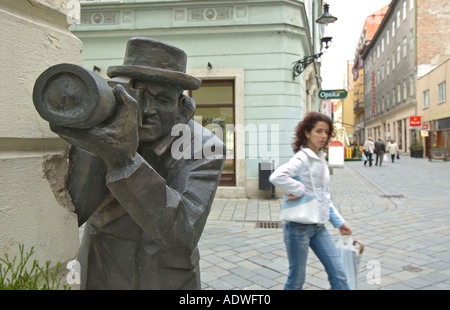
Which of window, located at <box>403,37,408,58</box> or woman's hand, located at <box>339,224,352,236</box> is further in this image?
window, located at <box>403,37,408,58</box>

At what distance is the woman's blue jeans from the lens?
2814 mm

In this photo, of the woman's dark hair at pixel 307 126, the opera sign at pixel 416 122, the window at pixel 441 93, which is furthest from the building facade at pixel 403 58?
the woman's dark hair at pixel 307 126

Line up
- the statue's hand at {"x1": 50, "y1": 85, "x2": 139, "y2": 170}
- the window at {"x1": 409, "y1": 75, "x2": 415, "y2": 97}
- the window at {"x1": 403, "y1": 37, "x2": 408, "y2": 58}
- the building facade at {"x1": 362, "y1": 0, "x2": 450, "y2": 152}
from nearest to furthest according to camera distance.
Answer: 1. the statue's hand at {"x1": 50, "y1": 85, "x2": 139, "y2": 170}
2. the building facade at {"x1": 362, "y1": 0, "x2": 450, "y2": 152}
3. the window at {"x1": 409, "y1": 75, "x2": 415, "y2": 97}
4. the window at {"x1": 403, "y1": 37, "x2": 408, "y2": 58}

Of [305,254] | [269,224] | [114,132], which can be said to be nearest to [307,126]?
[305,254]

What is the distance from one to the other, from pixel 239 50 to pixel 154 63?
321 inches

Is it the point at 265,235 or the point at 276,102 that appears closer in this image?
the point at 265,235

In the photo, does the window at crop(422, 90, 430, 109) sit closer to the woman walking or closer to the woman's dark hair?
the woman's dark hair

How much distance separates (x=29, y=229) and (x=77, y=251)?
28 cm

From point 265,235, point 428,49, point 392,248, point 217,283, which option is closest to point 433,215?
point 392,248

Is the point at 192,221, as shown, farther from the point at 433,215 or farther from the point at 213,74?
the point at 213,74

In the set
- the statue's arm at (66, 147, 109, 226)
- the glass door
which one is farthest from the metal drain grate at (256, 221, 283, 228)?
the statue's arm at (66, 147, 109, 226)
